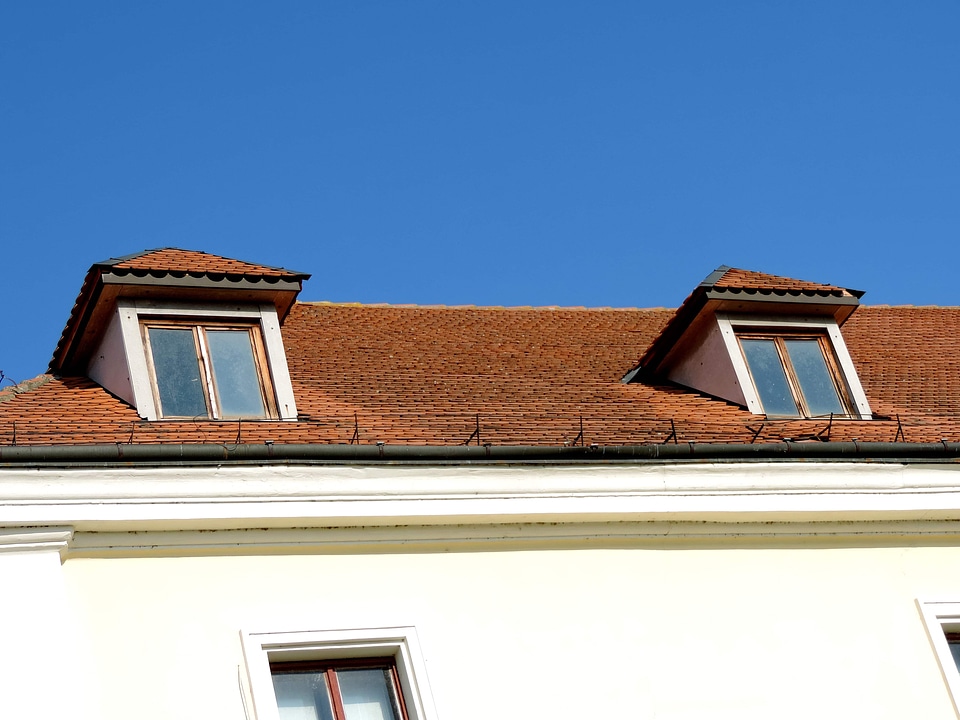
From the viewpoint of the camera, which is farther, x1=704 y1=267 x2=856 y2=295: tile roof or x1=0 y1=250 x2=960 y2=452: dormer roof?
x1=704 y1=267 x2=856 y2=295: tile roof

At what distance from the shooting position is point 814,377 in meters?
12.6

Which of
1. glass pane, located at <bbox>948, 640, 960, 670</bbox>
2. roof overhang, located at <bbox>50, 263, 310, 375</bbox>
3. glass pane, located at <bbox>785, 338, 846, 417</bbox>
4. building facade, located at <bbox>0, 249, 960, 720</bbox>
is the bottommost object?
glass pane, located at <bbox>948, 640, 960, 670</bbox>

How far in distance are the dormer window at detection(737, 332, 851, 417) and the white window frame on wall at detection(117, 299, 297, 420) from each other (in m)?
4.21

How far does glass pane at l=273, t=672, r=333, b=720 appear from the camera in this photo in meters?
8.58

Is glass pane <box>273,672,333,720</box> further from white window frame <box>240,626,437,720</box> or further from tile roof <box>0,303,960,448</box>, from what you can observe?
tile roof <box>0,303,960,448</box>

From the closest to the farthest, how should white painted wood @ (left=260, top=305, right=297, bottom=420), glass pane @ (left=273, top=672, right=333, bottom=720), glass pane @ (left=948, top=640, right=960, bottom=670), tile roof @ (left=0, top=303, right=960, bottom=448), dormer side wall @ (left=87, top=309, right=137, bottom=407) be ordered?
1. glass pane @ (left=273, top=672, right=333, bottom=720)
2. tile roof @ (left=0, top=303, right=960, bottom=448)
3. glass pane @ (left=948, top=640, right=960, bottom=670)
4. dormer side wall @ (left=87, top=309, right=137, bottom=407)
5. white painted wood @ (left=260, top=305, right=297, bottom=420)

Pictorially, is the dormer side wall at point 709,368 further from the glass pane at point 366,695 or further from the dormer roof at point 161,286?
the glass pane at point 366,695

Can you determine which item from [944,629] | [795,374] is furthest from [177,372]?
[944,629]

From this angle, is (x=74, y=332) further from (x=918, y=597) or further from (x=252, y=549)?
(x=918, y=597)

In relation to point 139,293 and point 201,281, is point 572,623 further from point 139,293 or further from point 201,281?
point 139,293

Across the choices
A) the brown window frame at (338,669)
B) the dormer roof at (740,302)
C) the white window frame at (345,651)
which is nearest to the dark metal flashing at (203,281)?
the white window frame at (345,651)

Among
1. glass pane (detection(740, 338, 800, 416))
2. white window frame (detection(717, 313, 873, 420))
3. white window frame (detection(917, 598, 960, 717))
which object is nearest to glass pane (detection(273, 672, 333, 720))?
white window frame (detection(917, 598, 960, 717))

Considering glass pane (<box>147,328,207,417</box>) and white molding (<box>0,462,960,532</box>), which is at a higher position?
glass pane (<box>147,328,207,417</box>)

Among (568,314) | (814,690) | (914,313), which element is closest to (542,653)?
(814,690)
